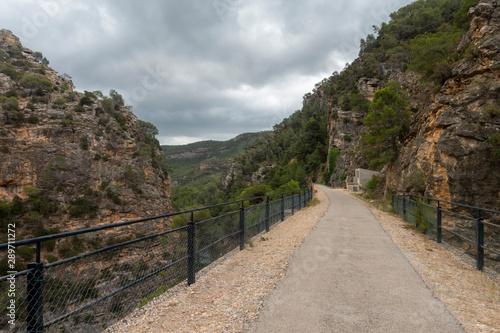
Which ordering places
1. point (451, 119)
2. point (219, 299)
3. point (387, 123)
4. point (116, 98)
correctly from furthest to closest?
point (116, 98) < point (387, 123) < point (451, 119) < point (219, 299)

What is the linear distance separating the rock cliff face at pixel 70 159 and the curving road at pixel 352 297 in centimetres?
4119

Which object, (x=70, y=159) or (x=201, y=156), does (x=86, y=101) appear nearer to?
(x=70, y=159)

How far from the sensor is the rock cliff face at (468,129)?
35.1ft

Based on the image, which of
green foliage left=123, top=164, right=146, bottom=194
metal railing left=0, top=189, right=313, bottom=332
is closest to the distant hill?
green foliage left=123, top=164, right=146, bottom=194

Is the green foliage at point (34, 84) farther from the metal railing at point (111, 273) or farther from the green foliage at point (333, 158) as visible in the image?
the green foliage at point (333, 158)

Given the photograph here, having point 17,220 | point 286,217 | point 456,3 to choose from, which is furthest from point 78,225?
point 456,3

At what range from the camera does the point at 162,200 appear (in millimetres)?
49625

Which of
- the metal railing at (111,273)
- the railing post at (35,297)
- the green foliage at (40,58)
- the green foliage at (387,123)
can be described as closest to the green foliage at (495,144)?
the metal railing at (111,273)

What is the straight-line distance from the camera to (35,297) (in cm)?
231

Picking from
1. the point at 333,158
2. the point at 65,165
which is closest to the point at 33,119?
the point at 65,165

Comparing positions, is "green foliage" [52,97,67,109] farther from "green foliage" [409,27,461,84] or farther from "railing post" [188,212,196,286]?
"green foliage" [409,27,461,84]

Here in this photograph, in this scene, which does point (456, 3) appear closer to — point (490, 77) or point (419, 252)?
point (490, 77)

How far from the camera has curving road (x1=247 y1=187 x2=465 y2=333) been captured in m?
2.89

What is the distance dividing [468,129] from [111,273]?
49.3 ft
